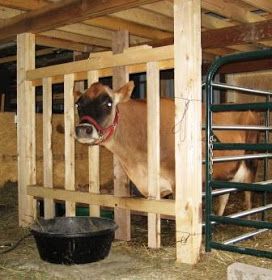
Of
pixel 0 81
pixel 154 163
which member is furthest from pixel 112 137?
pixel 0 81

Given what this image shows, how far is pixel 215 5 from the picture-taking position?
5.62 meters

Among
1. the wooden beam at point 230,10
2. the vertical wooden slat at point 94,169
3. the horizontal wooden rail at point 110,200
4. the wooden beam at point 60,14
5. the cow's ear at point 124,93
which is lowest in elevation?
the horizontal wooden rail at point 110,200

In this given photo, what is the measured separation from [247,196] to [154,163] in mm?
2392

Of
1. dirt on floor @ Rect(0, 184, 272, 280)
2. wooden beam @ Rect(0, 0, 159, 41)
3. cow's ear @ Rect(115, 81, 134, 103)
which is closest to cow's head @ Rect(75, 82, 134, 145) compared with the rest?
cow's ear @ Rect(115, 81, 134, 103)

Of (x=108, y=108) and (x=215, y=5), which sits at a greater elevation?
(x=215, y=5)

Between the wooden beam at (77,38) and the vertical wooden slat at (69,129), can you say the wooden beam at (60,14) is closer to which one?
the wooden beam at (77,38)

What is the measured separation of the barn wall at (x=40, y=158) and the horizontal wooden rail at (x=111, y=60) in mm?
2844

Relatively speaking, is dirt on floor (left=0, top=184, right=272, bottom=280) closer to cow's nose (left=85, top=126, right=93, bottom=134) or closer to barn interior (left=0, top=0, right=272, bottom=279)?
barn interior (left=0, top=0, right=272, bottom=279)

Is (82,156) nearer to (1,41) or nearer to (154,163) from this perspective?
(1,41)

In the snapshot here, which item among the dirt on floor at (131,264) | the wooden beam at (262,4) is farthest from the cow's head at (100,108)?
the wooden beam at (262,4)

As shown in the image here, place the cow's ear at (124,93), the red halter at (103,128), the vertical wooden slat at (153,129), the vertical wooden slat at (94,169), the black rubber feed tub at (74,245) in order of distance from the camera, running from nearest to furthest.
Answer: the black rubber feed tub at (74,245) < the vertical wooden slat at (153,129) < the red halter at (103,128) < the cow's ear at (124,93) < the vertical wooden slat at (94,169)

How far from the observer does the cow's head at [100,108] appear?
5.02m

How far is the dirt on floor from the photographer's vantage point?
4.10 m

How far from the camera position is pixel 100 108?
510 centimetres
